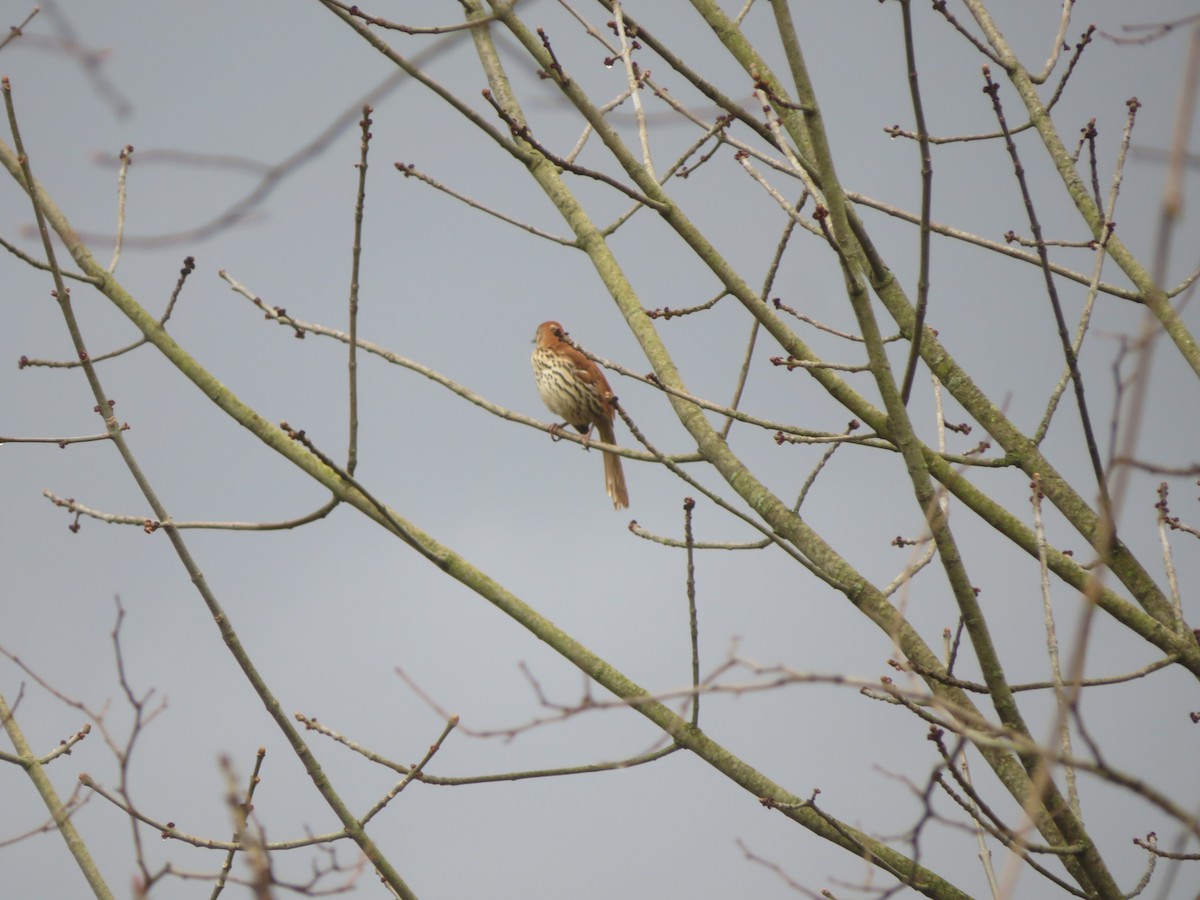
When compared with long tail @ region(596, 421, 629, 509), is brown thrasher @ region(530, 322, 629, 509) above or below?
above

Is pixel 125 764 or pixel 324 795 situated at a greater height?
pixel 324 795

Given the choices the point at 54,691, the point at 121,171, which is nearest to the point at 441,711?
the point at 54,691

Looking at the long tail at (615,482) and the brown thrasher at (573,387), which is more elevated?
the brown thrasher at (573,387)

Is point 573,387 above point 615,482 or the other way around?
above

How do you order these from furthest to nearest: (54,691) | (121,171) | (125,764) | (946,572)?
(121,171) → (54,691) → (946,572) → (125,764)

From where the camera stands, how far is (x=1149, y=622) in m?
2.37

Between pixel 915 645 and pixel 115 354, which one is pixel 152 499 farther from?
pixel 915 645

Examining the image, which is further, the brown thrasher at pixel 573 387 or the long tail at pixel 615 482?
the brown thrasher at pixel 573 387

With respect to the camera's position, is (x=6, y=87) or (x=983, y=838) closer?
(x=6, y=87)

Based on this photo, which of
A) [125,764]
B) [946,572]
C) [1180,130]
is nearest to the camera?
[1180,130]

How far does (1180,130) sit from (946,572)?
1.32 metres

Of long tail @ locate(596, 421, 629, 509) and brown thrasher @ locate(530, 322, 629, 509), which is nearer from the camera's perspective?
long tail @ locate(596, 421, 629, 509)

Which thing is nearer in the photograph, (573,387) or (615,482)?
(615,482)

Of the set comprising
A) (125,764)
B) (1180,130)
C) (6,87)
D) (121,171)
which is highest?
(121,171)
